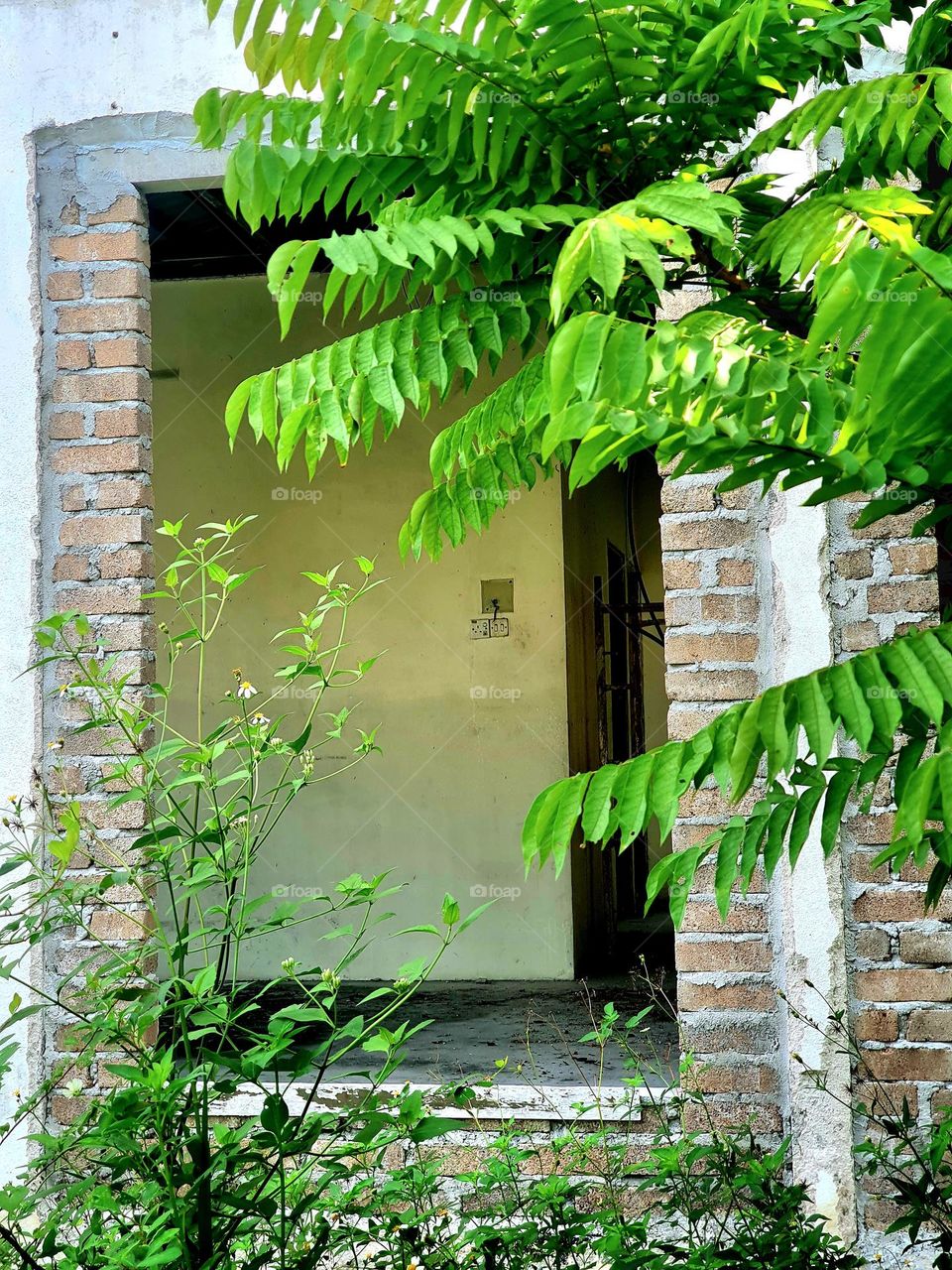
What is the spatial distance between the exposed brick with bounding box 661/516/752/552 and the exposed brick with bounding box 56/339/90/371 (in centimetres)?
165

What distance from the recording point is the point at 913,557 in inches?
120

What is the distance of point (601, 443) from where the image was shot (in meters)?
1.51

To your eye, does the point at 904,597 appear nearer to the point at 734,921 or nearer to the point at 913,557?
the point at 913,557

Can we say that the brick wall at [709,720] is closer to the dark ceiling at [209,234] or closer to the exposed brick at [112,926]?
the exposed brick at [112,926]

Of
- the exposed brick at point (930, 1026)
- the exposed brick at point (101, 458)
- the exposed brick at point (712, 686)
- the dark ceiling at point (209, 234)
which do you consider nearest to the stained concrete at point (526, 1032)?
the exposed brick at point (930, 1026)

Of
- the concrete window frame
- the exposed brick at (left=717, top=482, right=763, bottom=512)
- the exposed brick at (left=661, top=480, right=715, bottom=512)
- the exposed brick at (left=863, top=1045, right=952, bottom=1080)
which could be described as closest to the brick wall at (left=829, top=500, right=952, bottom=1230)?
the exposed brick at (left=863, top=1045, right=952, bottom=1080)

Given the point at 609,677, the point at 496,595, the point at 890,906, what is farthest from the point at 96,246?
the point at 609,677

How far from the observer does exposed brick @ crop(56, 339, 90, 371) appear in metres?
3.50

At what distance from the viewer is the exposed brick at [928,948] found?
117 inches

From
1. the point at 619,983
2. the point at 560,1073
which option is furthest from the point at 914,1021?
the point at 619,983

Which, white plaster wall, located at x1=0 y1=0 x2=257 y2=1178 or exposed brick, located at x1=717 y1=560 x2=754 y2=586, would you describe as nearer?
exposed brick, located at x1=717 y1=560 x2=754 y2=586

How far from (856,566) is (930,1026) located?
1092 mm

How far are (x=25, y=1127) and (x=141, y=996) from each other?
1.59 metres

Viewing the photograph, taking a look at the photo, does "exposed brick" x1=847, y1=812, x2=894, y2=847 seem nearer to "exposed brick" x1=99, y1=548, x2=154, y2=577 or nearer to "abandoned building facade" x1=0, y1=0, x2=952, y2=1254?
"abandoned building facade" x1=0, y1=0, x2=952, y2=1254
